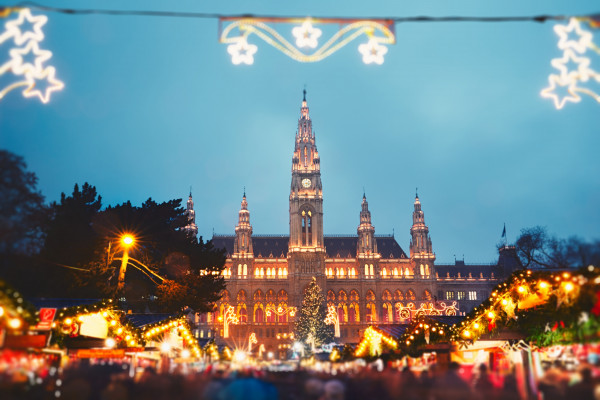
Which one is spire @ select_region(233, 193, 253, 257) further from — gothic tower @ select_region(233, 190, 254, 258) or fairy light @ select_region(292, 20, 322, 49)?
fairy light @ select_region(292, 20, 322, 49)

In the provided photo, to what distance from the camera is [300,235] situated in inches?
3920

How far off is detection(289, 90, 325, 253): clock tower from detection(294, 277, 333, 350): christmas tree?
41.4 feet

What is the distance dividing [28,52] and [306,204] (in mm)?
90760

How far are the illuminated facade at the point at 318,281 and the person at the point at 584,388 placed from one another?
84514 millimetres

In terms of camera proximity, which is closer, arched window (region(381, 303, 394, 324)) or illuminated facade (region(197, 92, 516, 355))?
illuminated facade (region(197, 92, 516, 355))

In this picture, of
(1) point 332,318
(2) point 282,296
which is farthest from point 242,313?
(1) point 332,318

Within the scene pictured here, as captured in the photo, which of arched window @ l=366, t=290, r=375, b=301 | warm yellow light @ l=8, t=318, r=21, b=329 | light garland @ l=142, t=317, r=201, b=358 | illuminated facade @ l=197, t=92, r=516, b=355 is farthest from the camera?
arched window @ l=366, t=290, r=375, b=301

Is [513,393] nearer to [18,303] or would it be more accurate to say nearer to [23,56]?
[18,303]

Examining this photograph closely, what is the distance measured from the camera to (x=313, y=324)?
8362 cm

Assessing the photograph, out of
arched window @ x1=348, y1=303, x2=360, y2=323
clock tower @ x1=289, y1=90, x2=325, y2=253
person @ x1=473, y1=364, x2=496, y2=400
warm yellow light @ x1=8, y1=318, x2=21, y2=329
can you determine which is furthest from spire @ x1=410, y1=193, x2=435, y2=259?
warm yellow light @ x1=8, y1=318, x2=21, y2=329

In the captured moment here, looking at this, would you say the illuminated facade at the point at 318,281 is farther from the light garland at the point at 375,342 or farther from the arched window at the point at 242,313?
the light garland at the point at 375,342

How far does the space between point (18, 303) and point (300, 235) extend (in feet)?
288

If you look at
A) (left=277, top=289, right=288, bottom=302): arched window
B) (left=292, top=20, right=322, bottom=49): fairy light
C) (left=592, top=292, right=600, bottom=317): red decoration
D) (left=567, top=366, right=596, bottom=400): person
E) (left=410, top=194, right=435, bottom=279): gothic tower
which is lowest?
(left=567, top=366, right=596, bottom=400): person

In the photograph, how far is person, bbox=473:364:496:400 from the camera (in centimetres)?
866
